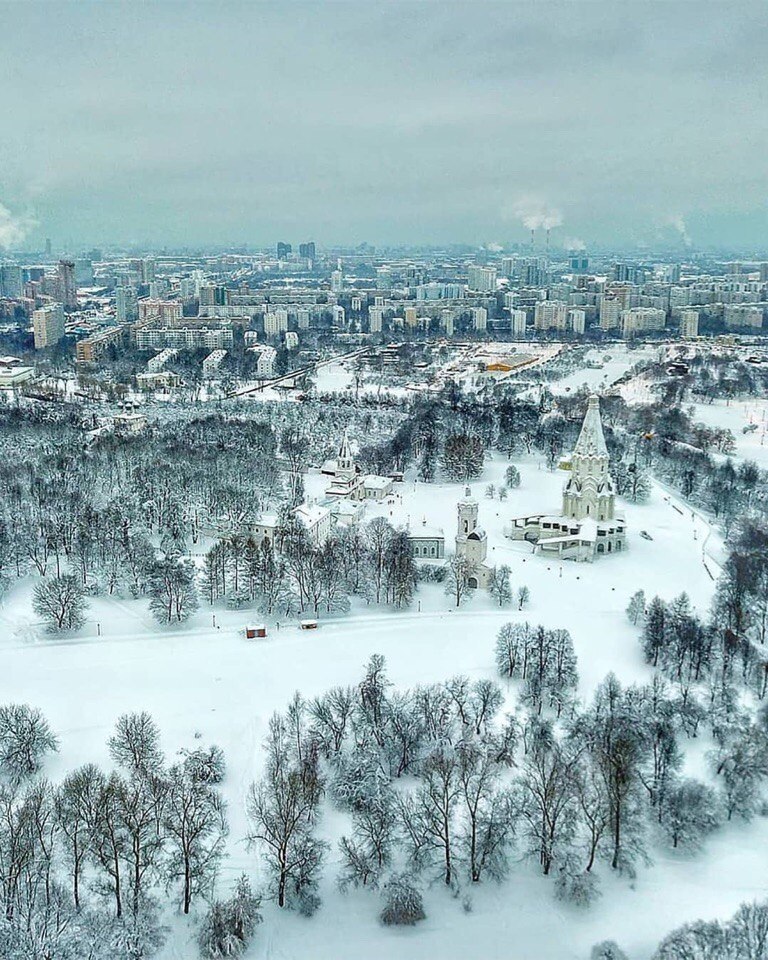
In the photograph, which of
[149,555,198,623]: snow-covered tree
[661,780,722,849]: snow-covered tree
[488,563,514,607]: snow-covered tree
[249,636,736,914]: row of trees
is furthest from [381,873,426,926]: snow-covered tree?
[488,563,514,607]: snow-covered tree

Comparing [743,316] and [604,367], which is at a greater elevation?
[743,316]

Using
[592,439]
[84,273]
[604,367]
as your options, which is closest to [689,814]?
[592,439]

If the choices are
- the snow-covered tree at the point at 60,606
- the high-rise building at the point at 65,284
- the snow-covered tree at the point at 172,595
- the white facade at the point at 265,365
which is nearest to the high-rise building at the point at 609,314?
the white facade at the point at 265,365

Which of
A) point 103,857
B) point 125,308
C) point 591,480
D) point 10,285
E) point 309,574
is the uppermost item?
point 10,285

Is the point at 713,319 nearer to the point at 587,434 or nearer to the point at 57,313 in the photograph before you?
the point at 57,313

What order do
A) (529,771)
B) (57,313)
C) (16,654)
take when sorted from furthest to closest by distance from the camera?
(57,313) → (16,654) → (529,771)

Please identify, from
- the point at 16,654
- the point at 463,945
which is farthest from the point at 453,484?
the point at 463,945

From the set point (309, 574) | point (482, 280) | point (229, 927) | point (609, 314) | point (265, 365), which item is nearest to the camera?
point (229, 927)

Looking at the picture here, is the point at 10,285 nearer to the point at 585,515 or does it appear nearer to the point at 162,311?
the point at 162,311

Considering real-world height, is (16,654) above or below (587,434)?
below
